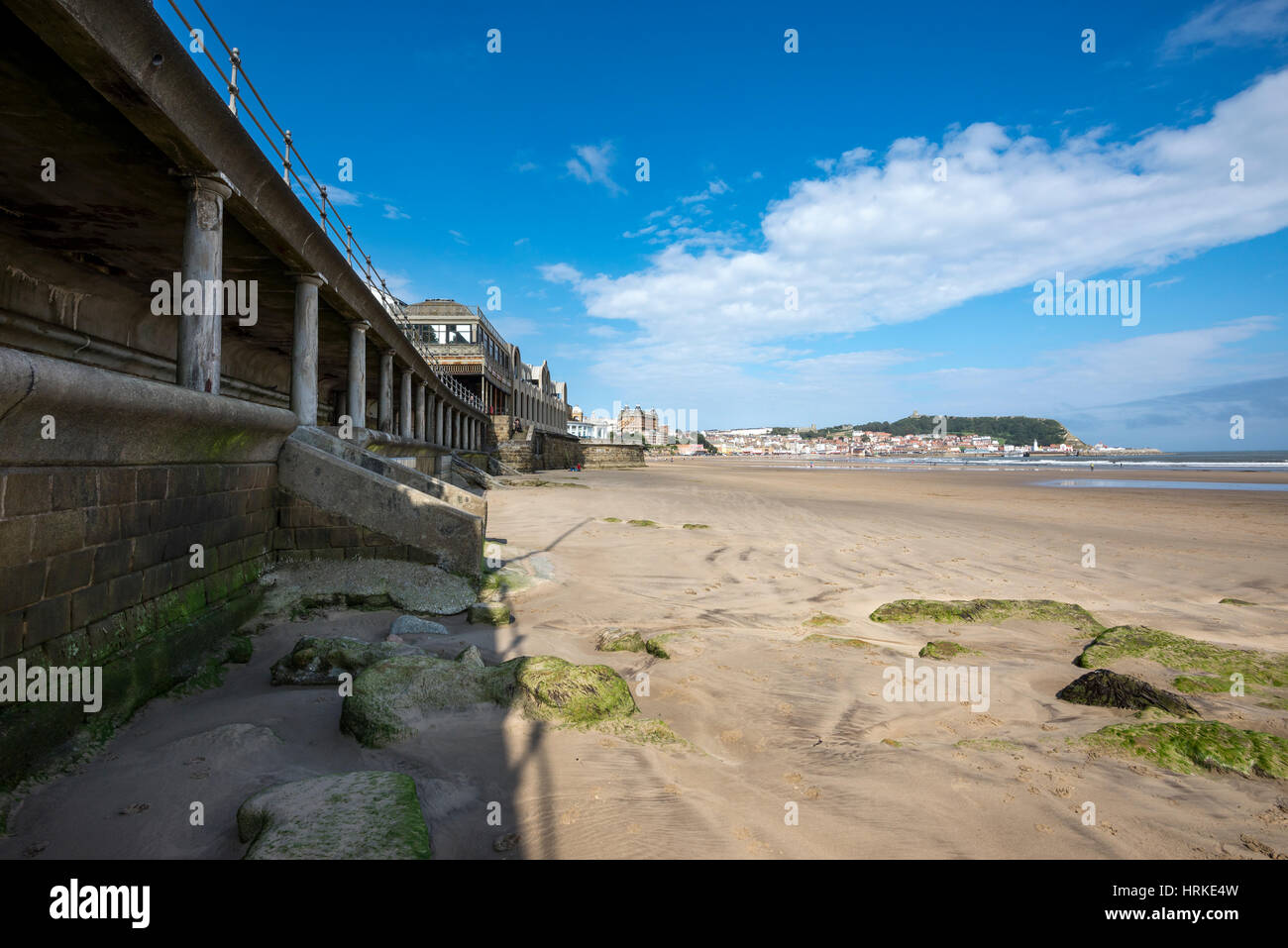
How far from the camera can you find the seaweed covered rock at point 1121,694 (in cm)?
432

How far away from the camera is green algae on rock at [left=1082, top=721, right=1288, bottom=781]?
3.46 metres

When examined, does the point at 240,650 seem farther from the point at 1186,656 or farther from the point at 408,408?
the point at 408,408

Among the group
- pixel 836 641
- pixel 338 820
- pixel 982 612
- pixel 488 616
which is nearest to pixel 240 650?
pixel 488 616

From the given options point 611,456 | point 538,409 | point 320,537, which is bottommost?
point 320,537

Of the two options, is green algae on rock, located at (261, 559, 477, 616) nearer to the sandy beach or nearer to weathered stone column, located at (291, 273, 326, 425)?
the sandy beach

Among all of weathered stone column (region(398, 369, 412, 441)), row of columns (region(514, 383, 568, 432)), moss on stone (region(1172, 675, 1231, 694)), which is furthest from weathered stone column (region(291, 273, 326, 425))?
row of columns (region(514, 383, 568, 432))

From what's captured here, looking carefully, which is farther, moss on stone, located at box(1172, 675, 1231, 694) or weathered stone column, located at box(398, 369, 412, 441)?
weathered stone column, located at box(398, 369, 412, 441)

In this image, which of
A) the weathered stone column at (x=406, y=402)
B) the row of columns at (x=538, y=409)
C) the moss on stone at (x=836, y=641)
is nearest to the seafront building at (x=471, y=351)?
the row of columns at (x=538, y=409)

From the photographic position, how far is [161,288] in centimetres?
1017

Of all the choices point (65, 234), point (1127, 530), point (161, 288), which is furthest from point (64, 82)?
point (1127, 530)

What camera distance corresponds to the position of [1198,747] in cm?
362

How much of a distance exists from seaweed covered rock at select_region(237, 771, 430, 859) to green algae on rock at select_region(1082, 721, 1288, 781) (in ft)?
13.8

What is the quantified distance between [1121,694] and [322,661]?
6.31 meters

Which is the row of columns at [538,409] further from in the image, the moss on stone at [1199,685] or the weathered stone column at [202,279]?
the moss on stone at [1199,685]
